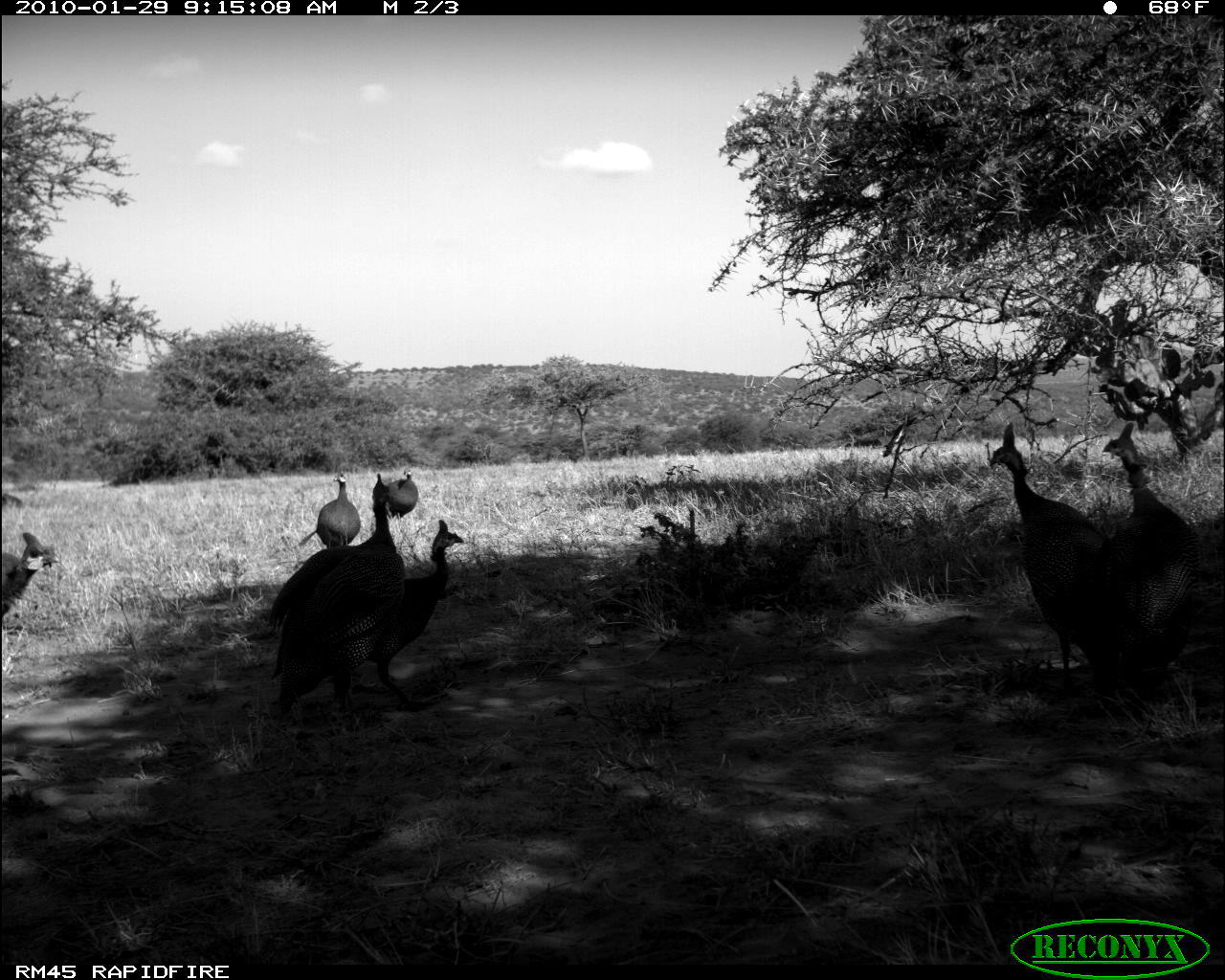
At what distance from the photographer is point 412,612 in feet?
16.3

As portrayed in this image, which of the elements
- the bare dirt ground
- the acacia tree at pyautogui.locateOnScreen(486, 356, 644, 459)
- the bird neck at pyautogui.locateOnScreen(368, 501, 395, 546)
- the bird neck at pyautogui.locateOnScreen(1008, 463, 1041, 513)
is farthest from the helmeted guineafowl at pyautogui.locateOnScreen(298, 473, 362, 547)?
the acacia tree at pyautogui.locateOnScreen(486, 356, 644, 459)

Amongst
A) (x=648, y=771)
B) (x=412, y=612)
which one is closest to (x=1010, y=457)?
(x=648, y=771)

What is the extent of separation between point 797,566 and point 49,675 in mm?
4737

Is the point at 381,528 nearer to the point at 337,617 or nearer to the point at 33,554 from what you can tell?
the point at 337,617

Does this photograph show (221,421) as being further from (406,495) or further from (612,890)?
(612,890)

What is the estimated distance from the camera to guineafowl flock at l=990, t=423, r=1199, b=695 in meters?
3.56

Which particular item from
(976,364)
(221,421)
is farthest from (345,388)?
(976,364)

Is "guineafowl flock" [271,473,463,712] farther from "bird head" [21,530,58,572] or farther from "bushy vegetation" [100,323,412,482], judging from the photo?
"bushy vegetation" [100,323,412,482]

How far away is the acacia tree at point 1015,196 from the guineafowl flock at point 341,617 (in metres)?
4.42

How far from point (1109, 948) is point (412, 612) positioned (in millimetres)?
3490

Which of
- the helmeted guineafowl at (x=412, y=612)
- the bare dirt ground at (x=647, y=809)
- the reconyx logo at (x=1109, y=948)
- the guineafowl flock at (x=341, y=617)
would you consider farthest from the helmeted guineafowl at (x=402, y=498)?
the reconyx logo at (x=1109, y=948)

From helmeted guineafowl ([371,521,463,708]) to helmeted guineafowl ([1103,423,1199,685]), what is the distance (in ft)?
9.86

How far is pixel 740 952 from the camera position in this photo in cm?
250

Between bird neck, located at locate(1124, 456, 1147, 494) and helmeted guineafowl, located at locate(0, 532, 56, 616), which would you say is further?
bird neck, located at locate(1124, 456, 1147, 494)
